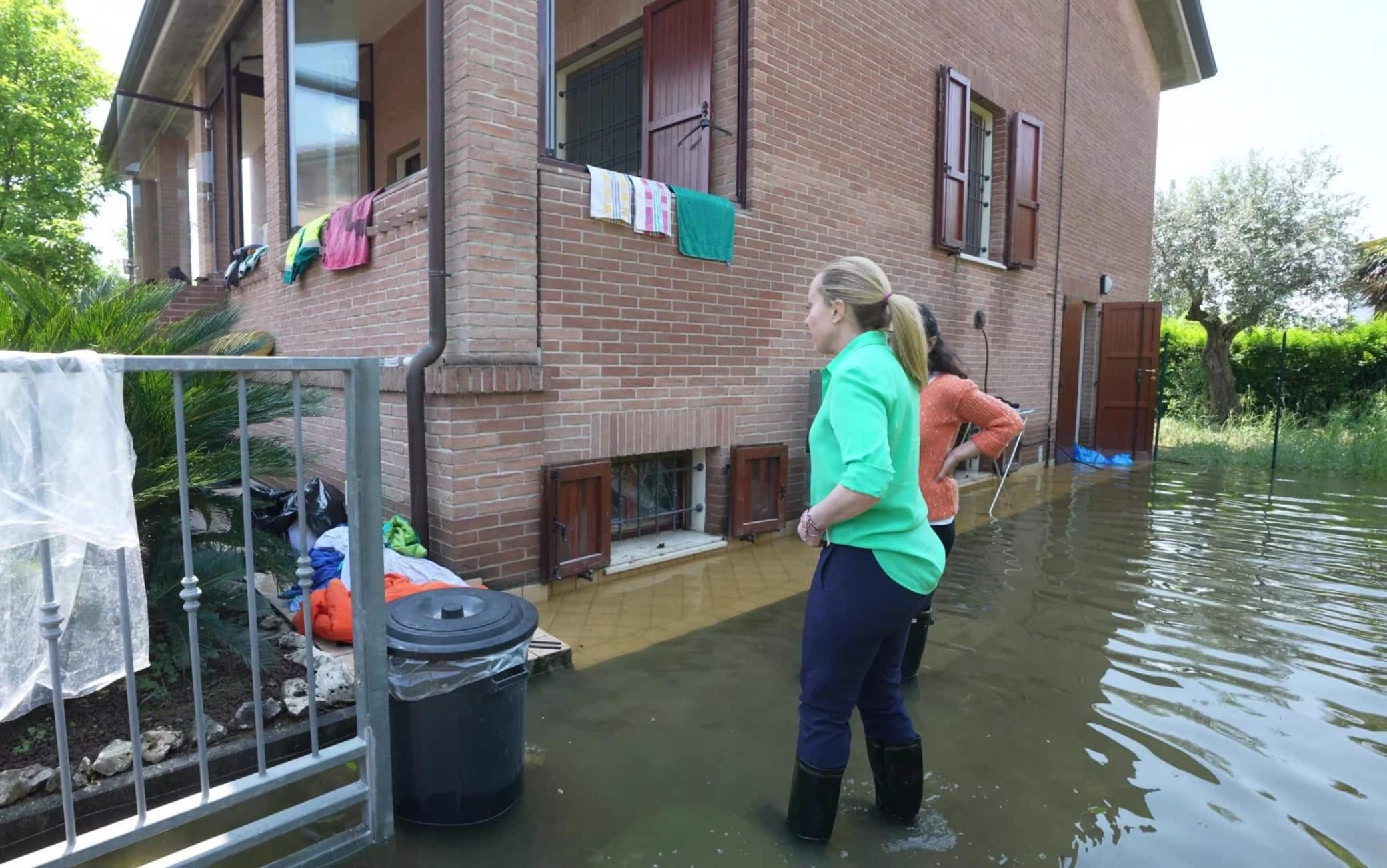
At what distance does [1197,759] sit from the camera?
9.73 ft

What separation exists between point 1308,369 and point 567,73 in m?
14.2

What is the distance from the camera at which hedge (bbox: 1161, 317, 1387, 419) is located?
1378 cm

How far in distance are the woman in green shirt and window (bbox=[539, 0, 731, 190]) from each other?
128 inches

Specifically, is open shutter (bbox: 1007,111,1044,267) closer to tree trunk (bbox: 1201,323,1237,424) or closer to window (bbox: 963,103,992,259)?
window (bbox: 963,103,992,259)

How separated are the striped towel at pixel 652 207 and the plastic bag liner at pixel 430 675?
3409 millimetres

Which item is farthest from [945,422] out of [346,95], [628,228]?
[346,95]

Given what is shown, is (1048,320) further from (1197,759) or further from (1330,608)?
(1197,759)

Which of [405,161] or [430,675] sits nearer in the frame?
[430,675]

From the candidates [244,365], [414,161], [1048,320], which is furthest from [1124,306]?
[244,365]

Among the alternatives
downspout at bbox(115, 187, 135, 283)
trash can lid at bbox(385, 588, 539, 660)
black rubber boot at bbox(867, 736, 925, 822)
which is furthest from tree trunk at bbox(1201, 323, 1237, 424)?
downspout at bbox(115, 187, 135, 283)

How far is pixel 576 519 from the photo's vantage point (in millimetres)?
4859

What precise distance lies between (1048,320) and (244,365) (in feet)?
35.3

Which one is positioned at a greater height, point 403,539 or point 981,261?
point 981,261

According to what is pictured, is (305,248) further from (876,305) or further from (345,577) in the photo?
(876,305)
